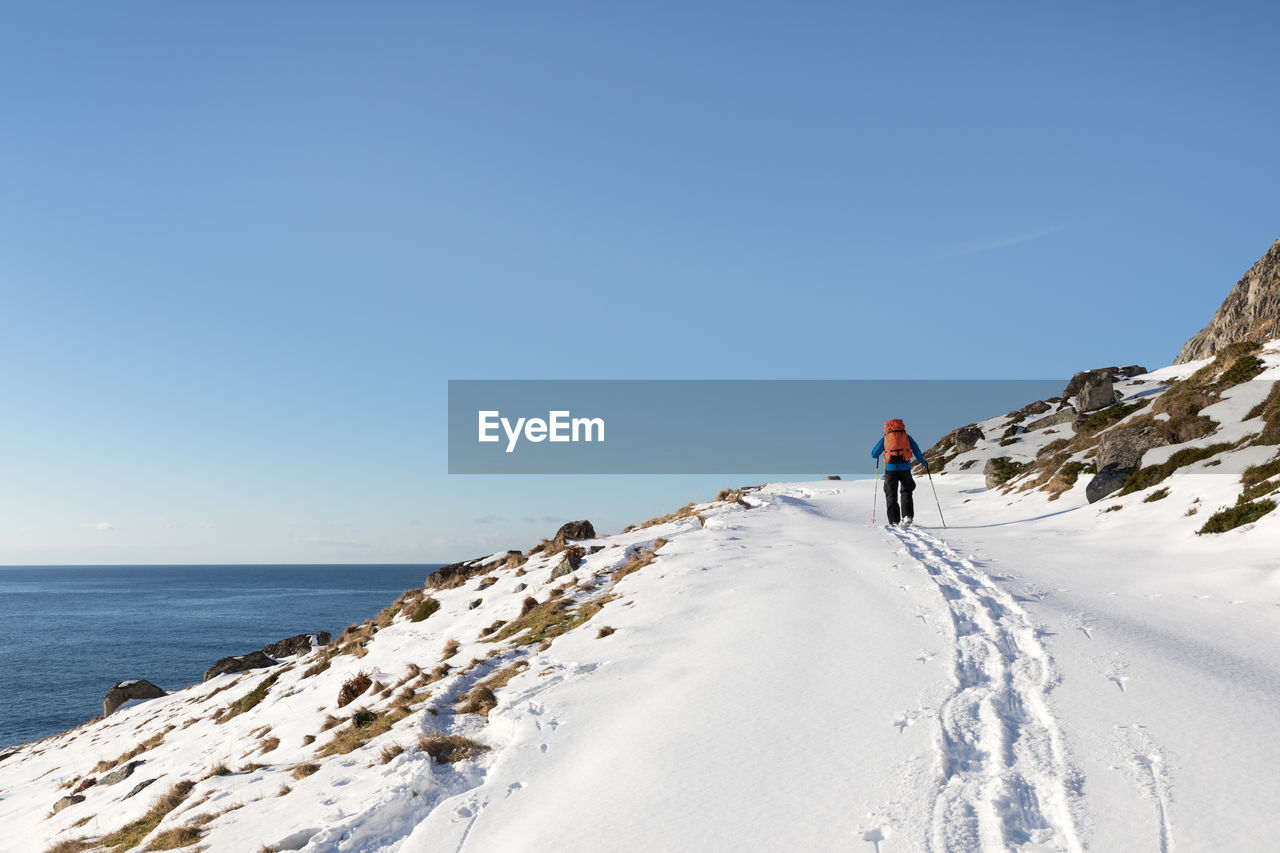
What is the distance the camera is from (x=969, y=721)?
19.3 ft

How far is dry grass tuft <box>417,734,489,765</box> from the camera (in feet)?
23.3

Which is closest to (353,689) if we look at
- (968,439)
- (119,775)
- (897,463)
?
(119,775)

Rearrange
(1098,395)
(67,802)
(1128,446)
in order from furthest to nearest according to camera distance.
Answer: (1098,395) < (1128,446) < (67,802)

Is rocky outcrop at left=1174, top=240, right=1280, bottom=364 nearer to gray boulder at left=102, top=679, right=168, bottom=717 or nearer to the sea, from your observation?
the sea

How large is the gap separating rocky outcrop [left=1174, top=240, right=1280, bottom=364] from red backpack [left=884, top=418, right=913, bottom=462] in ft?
244

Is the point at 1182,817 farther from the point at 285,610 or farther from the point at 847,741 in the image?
the point at 285,610

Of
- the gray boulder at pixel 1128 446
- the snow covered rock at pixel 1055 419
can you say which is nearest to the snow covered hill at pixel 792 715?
the gray boulder at pixel 1128 446

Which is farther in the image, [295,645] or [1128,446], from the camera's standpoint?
[295,645]

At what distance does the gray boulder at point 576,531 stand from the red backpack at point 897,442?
10.4m

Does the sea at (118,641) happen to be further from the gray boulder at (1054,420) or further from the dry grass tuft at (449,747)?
the gray boulder at (1054,420)

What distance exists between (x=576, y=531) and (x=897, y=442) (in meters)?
11.2

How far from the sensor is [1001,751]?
529 centimetres

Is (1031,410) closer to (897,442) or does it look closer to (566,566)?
(897,442)

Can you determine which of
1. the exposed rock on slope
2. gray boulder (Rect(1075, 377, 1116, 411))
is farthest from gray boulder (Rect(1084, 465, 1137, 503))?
gray boulder (Rect(1075, 377, 1116, 411))
